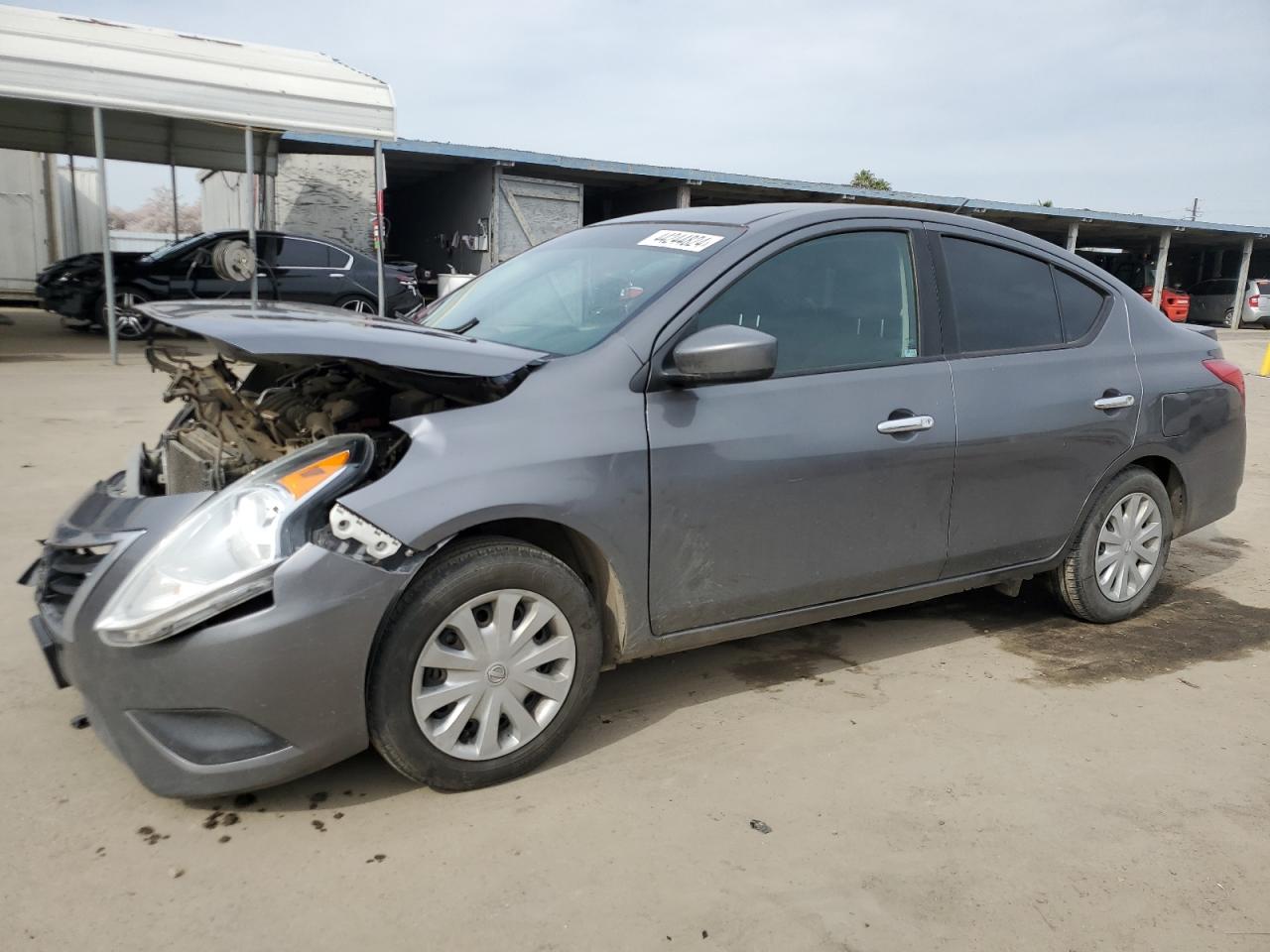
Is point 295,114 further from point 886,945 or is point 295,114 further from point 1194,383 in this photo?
point 886,945

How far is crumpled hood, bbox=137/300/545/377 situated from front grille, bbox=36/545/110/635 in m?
0.68

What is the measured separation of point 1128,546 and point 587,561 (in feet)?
8.66

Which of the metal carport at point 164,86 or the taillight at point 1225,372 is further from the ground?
the metal carport at point 164,86

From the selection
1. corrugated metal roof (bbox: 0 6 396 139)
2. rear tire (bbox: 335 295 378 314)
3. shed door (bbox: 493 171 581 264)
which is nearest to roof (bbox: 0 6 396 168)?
corrugated metal roof (bbox: 0 6 396 139)

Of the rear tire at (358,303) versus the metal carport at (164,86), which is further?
the rear tire at (358,303)

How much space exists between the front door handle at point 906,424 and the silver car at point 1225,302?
111 ft

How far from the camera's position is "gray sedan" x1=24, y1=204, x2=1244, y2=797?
2.45 m

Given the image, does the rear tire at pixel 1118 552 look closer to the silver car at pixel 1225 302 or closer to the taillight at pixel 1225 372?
the taillight at pixel 1225 372

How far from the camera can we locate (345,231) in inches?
746

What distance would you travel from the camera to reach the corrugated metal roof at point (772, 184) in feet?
57.6

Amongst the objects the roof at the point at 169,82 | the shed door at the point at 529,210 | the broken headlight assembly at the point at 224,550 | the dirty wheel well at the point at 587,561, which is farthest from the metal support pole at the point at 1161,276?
the broken headlight assembly at the point at 224,550

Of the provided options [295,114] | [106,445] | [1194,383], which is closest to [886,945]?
[1194,383]

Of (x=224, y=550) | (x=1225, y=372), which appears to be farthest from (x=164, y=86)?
(x=1225, y=372)

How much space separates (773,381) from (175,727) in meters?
2.02
